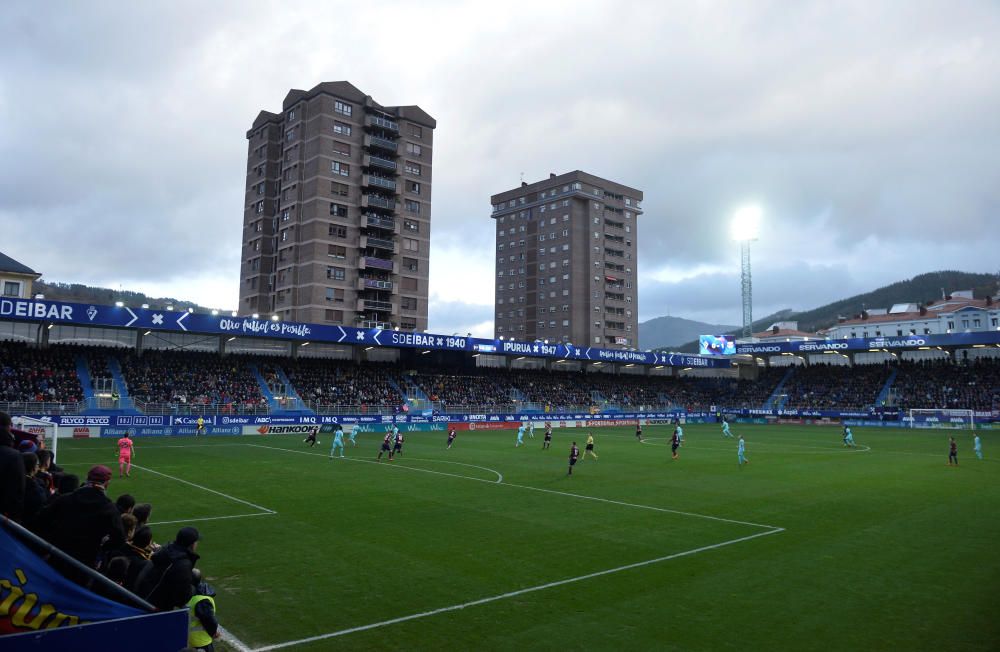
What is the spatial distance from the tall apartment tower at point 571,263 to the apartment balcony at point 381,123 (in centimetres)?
4419

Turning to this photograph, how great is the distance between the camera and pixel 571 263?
11856 centimetres

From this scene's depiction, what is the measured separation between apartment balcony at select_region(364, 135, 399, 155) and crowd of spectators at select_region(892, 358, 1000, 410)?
72785mm

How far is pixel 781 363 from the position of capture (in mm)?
97812

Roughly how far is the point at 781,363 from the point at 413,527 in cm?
9404

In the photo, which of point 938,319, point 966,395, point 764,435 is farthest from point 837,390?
point 938,319

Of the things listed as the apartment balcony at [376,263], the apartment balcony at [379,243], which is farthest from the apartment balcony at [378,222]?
the apartment balcony at [376,263]

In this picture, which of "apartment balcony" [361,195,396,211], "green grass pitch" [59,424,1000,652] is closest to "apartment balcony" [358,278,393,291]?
"apartment balcony" [361,195,396,211]

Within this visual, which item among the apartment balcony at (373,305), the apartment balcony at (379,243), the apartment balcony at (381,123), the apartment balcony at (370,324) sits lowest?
the apartment balcony at (370,324)

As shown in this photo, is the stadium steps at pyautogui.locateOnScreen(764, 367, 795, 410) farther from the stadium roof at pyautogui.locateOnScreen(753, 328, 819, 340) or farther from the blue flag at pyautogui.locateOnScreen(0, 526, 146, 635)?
the blue flag at pyautogui.locateOnScreen(0, 526, 146, 635)

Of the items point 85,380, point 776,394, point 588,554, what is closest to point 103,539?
point 588,554

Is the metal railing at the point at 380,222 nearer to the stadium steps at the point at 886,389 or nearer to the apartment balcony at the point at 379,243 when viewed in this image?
the apartment balcony at the point at 379,243

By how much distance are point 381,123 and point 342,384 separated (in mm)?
40689

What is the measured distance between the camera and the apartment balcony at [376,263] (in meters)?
80.3

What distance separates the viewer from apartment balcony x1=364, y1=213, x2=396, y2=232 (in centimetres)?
8150
